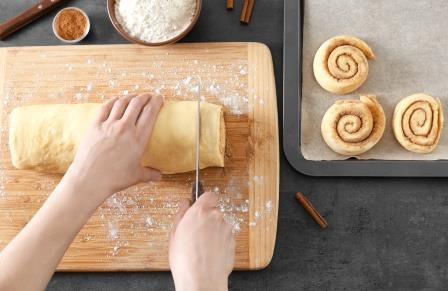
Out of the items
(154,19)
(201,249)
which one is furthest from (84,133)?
(201,249)

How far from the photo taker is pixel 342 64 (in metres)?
1.63

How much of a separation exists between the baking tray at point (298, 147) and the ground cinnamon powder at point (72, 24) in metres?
0.72

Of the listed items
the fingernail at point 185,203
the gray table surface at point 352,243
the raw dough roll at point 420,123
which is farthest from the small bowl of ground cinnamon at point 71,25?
the raw dough roll at point 420,123

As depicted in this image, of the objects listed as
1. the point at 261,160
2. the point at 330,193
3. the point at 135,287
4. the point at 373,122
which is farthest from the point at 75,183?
the point at 373,122

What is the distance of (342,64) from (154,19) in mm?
639

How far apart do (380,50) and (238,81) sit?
51 cm

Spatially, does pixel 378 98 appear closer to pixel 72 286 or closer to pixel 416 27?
pixel 416 27

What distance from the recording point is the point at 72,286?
1667 mm

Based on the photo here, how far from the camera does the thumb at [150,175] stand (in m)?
1.50

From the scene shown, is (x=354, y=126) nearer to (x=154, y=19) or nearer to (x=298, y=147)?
(x=298, y=147)

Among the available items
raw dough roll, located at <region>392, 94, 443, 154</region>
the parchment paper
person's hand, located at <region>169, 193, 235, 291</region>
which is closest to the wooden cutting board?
the parchment paper

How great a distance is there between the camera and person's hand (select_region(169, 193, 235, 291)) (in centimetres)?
128

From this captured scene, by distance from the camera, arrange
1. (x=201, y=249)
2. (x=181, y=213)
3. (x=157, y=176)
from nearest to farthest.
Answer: (x=201, y=249), (x=181, y=213), (x=157, y=176)

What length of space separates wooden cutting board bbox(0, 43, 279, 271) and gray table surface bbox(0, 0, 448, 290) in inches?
2.7
